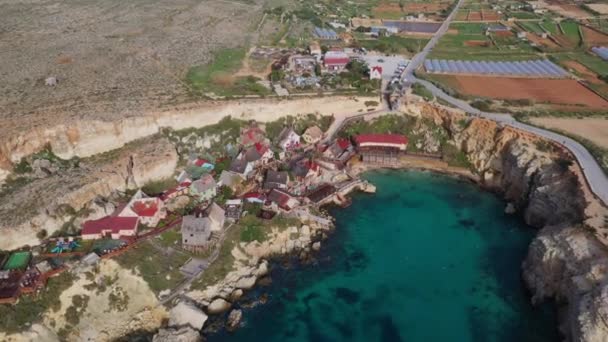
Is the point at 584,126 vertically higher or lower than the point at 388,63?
higher

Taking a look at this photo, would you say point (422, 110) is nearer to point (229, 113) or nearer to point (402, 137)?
point (402, 137)

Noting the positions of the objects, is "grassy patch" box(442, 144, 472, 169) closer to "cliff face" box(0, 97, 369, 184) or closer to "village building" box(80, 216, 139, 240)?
"cliff face" box(0, 97, 369, 184)

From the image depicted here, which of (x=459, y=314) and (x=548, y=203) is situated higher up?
(x=548, y=203)

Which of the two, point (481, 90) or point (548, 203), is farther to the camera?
point (481, 90)

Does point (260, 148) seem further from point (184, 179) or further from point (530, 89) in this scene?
point (530, 89)

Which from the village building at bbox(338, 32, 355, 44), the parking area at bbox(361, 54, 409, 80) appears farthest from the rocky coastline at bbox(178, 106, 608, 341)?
the village building at bbox(338, 32, 355, 44)

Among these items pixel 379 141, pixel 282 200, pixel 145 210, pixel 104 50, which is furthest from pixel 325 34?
pixel 145 210

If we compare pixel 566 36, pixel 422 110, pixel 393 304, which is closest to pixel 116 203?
pixel 393 304
